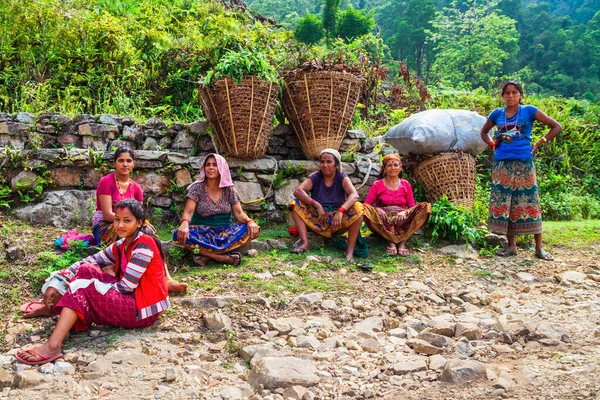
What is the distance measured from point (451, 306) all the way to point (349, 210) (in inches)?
53.1

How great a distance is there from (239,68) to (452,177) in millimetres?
2536

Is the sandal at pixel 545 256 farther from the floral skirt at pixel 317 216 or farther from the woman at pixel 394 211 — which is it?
the floral skirt at pixel 317 216

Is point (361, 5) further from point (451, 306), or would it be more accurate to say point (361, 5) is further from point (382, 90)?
point (451, 306)

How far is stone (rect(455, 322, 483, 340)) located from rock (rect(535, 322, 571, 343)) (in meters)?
0.32

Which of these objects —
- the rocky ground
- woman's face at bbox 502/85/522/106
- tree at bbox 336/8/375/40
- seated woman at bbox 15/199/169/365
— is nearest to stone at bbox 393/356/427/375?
the rocky ground

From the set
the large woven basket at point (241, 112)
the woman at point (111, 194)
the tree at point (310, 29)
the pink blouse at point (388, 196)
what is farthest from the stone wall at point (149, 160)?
the tree at point (310, 29)

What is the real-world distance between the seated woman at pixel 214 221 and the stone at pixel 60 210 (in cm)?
116

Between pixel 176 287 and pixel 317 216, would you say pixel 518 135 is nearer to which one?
pixel 317 216

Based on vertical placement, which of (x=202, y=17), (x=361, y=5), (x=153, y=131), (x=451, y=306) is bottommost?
(x=451, y=306)

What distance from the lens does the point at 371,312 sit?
11.1 ft

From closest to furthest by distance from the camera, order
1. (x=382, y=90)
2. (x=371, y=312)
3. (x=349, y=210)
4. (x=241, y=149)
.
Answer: (x=371, y=312)
(x=349, y=210)
(x=241, y=149)
(x=382, y=90)

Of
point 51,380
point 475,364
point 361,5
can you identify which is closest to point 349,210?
point 475,364

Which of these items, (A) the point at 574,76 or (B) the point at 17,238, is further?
(A) the point at 574,76

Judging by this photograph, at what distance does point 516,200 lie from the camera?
15.3ft
